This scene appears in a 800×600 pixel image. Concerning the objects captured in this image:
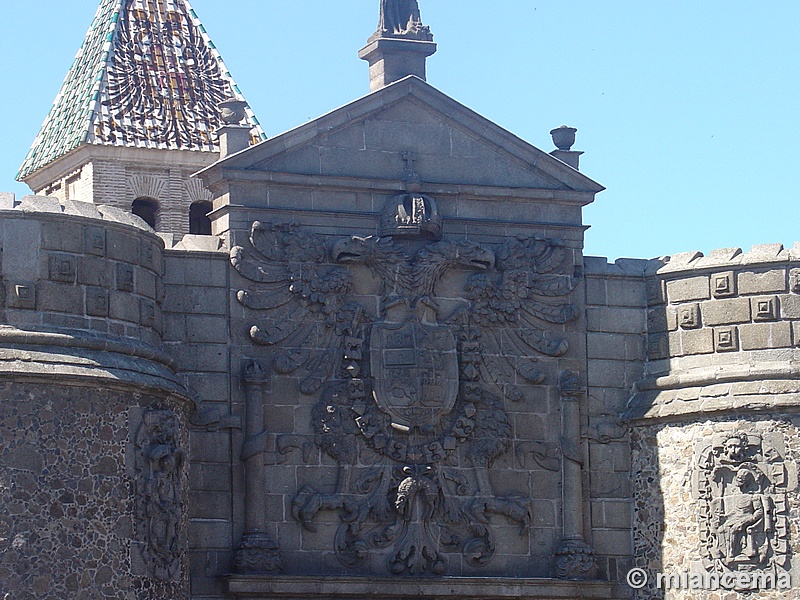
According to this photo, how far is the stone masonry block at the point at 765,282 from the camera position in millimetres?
30812

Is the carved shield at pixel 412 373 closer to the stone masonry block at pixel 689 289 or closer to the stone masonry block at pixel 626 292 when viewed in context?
the stone masonry block at pixel 626 292

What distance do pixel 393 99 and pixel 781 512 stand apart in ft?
22.9

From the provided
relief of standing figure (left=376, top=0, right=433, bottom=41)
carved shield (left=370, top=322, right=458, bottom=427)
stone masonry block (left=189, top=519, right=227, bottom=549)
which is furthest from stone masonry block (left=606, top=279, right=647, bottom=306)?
stone masonry block (left=189, top=519, right=227, bottom=549)

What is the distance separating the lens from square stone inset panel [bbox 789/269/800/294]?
30797mm

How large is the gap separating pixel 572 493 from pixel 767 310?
3315mm

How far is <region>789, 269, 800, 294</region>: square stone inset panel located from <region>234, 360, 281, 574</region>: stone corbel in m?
6.64

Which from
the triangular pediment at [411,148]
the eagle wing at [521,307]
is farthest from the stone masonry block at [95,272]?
the eagle wing at [521,307]

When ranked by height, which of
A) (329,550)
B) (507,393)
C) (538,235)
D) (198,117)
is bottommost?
(329,550)

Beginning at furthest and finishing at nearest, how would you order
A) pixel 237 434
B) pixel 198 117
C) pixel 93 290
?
pixel 198 117 < pixel 237 434 < pixel 93 290

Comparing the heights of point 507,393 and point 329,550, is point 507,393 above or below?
above

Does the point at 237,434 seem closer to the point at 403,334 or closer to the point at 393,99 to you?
the point at 403,334

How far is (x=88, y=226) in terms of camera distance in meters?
27.8

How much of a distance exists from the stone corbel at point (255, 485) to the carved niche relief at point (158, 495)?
143 centimetres

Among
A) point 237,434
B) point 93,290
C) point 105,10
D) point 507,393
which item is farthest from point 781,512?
point 105,10
